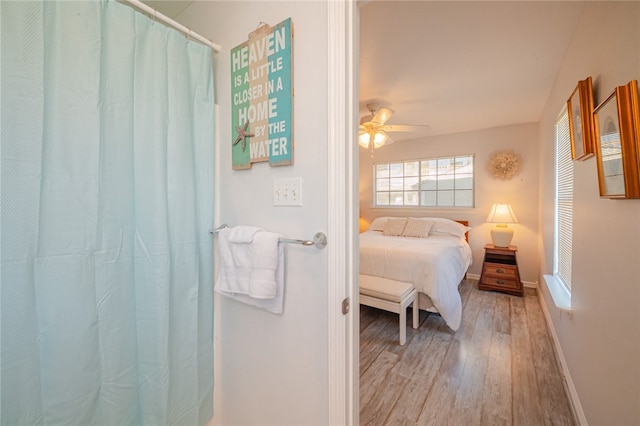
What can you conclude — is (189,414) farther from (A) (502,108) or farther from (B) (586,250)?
(A) (502,108)

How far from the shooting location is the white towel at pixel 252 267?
37.7 inches

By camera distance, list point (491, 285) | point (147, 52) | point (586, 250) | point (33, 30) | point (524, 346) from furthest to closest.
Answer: point (491, 285)
point (524, 346)
point (586, 250)
point (147, 52)
point (33, 30)

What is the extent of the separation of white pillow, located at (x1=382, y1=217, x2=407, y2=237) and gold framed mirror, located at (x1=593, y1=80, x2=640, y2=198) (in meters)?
2.75

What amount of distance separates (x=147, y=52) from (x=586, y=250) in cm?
237

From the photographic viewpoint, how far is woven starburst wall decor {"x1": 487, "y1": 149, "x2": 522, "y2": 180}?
360 centimetres

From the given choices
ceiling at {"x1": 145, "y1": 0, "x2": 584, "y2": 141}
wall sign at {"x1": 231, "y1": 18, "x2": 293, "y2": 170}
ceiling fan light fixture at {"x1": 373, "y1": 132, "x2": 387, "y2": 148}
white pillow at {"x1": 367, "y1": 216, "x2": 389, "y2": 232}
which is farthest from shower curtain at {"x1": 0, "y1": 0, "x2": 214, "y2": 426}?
white pillow at {"x1": 367, "y1": 216, "x2": 389, "y2": 232}

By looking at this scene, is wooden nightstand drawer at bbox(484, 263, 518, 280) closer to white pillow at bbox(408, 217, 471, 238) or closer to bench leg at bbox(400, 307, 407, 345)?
white pillow at bbox(408, 217, 471, 238)

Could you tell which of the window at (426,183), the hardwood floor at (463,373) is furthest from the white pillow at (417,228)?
the hardwood floor at (463,373)

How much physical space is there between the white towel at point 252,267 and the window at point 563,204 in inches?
80.4

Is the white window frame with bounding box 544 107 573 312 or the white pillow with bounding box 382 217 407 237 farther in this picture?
the white pillow with bounding box 382 217 407 237

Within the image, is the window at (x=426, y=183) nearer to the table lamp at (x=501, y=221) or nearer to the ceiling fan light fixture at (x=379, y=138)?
the table lamp at (x=501, y=221)

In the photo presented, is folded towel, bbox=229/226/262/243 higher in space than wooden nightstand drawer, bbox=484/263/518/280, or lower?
higher

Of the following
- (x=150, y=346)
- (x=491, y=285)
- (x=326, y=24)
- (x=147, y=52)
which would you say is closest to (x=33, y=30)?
(x=147, y=52)

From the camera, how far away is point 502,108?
3.02 metres
